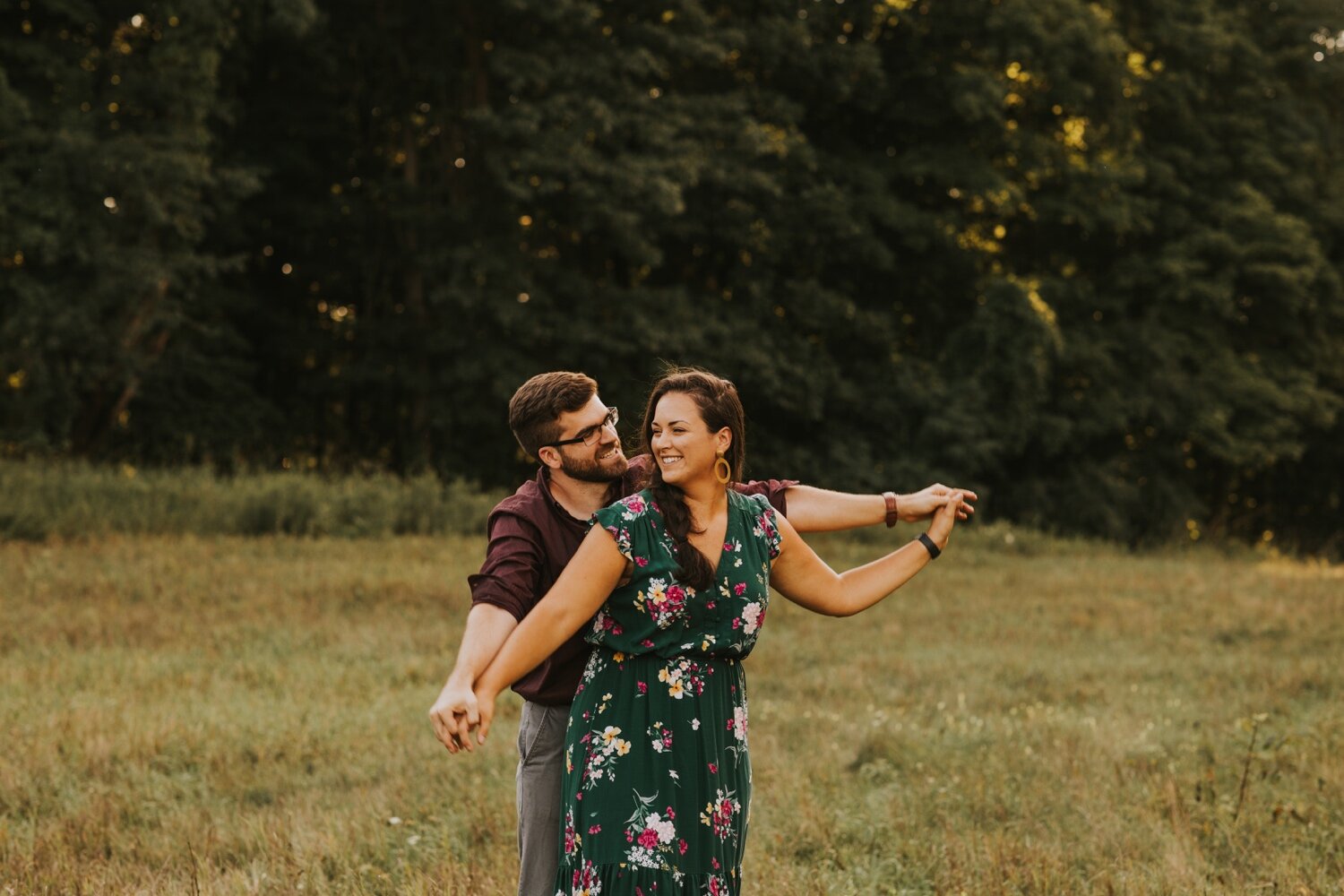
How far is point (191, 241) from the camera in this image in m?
20.6


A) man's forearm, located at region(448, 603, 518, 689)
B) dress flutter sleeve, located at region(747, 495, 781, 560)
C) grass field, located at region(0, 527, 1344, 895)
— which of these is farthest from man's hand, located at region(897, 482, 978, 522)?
grass field, located at region(0, 527, 1344, 895)

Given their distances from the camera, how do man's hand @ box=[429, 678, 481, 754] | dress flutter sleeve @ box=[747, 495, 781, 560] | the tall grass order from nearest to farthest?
man's hand @ box=[429, 678, 481, 754] → dress flutter sleeve @ box=[747, 495, 781, 560] → the tall grass

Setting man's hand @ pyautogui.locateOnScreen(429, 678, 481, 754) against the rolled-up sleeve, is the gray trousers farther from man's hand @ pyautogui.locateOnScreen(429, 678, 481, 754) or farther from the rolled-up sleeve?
man's hand @ pyautogui.locateOnScreen(429, 678, 481, 754)

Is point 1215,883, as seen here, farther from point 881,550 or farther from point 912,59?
point 912,59

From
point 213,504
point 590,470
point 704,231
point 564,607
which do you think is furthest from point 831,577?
point 704,231

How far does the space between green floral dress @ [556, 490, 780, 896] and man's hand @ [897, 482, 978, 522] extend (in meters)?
0.93

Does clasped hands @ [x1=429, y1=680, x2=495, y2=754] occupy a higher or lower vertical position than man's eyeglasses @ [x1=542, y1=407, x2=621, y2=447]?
lower

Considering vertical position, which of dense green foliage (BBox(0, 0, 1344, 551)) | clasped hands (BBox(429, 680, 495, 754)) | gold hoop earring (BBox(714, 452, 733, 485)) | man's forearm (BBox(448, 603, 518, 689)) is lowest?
clasped hands (BBox(429, 680, 495, 754))

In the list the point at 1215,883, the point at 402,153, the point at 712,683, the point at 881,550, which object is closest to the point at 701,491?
the point at 712,683

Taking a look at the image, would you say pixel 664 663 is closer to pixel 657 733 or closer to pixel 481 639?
pixel 657 733

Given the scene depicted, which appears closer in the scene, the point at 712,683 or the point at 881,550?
the point at 712,683

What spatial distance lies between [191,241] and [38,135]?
2.71 metres

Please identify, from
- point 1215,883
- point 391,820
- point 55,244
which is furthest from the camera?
point 55,244

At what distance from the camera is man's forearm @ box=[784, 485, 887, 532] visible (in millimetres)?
4156
